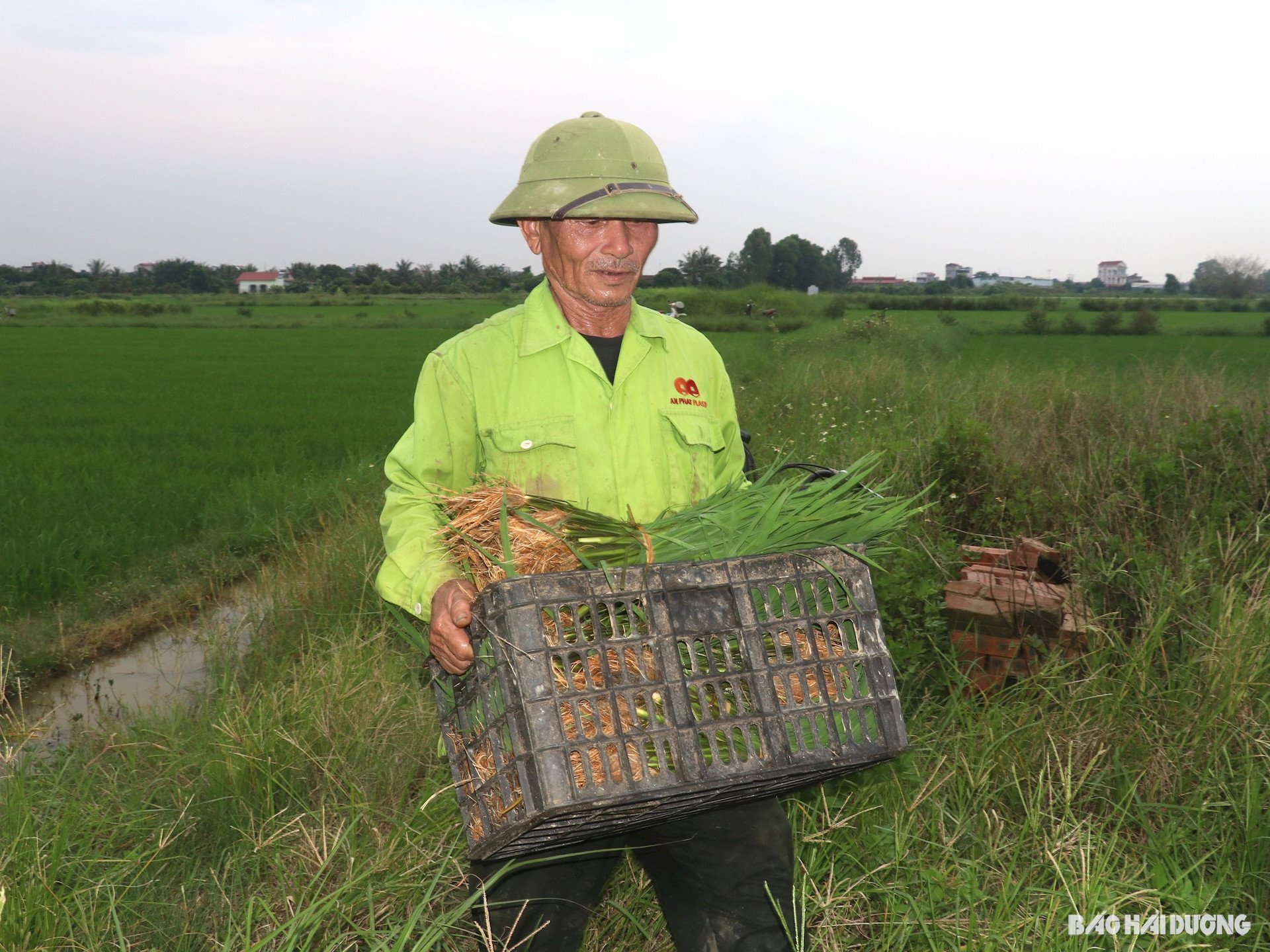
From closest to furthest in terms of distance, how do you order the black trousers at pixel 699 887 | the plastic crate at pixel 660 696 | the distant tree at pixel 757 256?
the plastic crate at pixel 660 696 < the black trousers at pixel 699 887 < the distant tree at pixel 757 256

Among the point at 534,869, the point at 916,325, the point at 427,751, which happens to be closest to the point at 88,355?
the point at 916,325

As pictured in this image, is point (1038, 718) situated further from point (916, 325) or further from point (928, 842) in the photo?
point (916, 325)

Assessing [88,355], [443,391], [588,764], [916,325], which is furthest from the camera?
[916,325]

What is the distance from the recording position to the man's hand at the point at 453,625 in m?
1.64

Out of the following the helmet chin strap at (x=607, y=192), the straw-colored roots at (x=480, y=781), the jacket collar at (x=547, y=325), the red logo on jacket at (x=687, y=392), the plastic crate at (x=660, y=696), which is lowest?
the straw-colored roots at (x=480, y=781)

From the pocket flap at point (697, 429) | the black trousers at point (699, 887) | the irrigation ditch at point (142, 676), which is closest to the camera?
the black trousers at point (699, 887)

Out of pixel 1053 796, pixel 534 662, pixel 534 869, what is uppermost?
pixel 534 662

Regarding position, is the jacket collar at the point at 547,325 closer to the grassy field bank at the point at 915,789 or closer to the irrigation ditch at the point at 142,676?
the grassy field bank at the point at 915,789

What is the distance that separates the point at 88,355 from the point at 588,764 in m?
23.5

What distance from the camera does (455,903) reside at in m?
2.50

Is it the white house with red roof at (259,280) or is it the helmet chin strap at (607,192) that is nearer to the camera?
the helmet chin strap at (607,192)

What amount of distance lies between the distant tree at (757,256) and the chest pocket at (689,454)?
6588 centimetres

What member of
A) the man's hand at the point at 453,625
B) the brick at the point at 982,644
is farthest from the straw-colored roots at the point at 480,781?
the brick at the point at 982,644

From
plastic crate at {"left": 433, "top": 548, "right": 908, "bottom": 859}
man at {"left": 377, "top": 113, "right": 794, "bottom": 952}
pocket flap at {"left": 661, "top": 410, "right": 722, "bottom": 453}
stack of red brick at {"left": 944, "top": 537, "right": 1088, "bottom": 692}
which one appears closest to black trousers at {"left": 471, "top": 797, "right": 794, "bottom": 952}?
man at {"left": 377, "top": 113, "right": 794, "bottom": 952}
